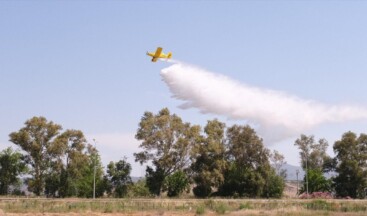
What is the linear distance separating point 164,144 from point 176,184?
23.0ft

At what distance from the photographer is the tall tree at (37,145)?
7081 cm

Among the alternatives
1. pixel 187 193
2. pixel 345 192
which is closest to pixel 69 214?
pixel 187 193

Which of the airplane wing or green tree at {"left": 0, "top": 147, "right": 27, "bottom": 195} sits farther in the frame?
green tree at {"left": 0, "top": 147, "right": 27, "bottom": 195}

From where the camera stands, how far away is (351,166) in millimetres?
75938

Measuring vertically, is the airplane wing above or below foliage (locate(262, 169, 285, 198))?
above

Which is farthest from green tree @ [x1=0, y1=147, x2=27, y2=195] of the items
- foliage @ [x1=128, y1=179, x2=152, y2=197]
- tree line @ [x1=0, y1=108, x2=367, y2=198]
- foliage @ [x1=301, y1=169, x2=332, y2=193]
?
foliage @ [x1=301, y1=169, x2=332, y2=193]

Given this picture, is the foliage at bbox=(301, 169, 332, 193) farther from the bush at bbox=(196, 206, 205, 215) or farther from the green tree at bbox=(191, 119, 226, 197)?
the bush at bbox=(196, 206, 205, 215)

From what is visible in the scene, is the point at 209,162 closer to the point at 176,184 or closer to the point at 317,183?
the point at 176,184

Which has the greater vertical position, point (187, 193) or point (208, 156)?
point (208, 156)

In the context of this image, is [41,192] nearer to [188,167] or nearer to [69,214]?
[188,167]

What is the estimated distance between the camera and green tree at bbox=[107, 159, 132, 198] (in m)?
75.1

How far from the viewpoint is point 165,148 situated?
2852 inches

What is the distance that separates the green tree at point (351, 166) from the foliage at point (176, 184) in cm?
2154

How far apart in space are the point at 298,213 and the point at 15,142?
41643mm
